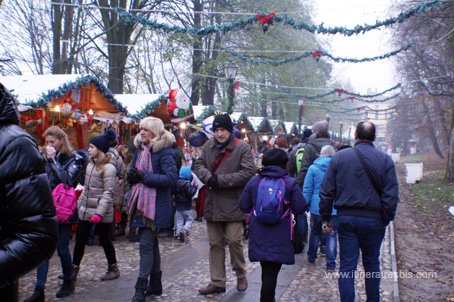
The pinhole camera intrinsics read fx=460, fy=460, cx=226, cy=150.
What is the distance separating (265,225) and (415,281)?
145 inches

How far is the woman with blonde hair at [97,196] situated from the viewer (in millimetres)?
5570

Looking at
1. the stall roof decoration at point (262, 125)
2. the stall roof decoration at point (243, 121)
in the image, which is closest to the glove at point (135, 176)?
the stall roof decoration at point (243, 121)

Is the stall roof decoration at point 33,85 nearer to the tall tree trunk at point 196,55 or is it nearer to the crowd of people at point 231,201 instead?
the crowd of people at point 231,201

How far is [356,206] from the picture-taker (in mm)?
4523

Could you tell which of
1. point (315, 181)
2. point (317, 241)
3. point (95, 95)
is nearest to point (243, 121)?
point (95, 95)

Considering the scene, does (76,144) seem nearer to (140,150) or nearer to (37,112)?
(37,112)

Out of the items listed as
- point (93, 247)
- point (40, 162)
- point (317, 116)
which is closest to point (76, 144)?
point (93, 247)

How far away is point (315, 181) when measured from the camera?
6.82 meters

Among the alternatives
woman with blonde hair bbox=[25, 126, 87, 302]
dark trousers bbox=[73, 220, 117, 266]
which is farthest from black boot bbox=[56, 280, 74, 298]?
dark trousers bbox=[73, 220, 117, 266]

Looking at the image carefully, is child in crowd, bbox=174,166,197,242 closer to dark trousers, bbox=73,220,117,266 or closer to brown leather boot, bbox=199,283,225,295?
dark trousers, bbox=73,220,117,266

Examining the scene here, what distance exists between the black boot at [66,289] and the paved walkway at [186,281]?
0.19ft

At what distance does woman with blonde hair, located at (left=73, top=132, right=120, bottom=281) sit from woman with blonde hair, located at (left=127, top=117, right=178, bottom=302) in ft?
2.14

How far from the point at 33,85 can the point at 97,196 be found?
4980 millimetres

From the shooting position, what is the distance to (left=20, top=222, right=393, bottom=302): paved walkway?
5454mm
